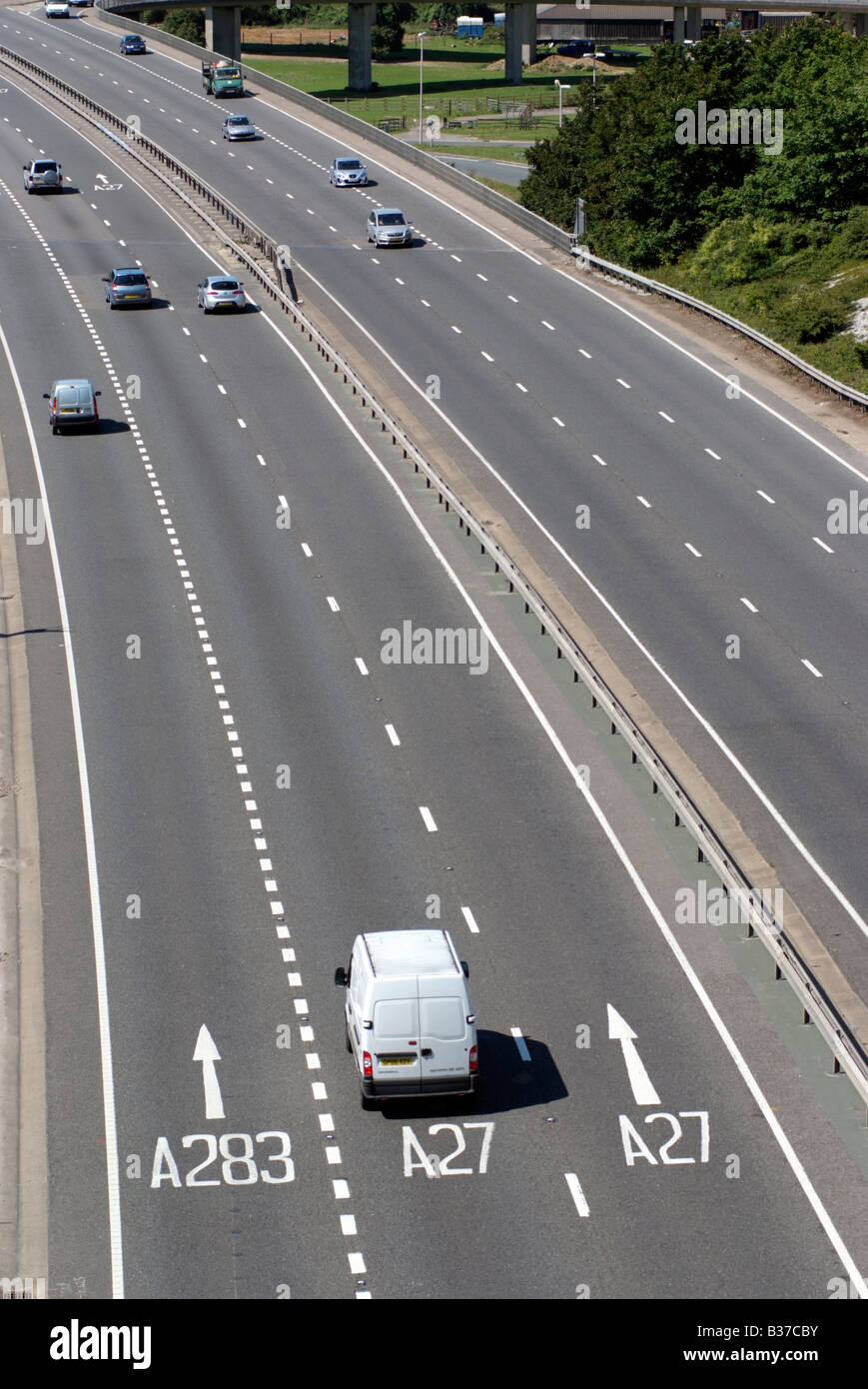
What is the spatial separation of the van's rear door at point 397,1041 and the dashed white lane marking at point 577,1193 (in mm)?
2504

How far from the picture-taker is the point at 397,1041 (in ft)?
89.4

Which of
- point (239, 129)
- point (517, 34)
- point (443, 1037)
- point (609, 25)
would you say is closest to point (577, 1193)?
point (443, 1037)

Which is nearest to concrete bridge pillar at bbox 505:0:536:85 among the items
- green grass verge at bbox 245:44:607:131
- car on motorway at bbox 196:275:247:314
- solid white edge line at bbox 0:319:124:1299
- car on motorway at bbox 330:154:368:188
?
green grass verge at bbox 245:44:607:131

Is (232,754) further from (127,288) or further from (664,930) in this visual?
(127,288)

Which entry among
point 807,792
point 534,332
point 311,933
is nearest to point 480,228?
point 534,332

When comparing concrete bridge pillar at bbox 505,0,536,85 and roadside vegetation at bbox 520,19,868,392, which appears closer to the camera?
roadside vegetation at bbox 520,19,868,392

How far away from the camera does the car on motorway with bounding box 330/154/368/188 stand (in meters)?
100

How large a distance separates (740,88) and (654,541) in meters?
45.5

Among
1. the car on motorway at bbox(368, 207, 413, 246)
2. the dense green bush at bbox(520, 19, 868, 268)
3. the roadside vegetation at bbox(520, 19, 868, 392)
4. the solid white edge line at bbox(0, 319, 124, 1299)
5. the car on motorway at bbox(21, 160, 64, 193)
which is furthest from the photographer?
the car on motorway at bbox(21, 160, 64, 193)

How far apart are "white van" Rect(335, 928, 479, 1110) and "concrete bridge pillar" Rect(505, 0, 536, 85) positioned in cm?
13009

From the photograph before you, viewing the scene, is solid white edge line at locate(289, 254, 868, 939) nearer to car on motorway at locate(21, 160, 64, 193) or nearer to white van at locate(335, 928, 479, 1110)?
white van at locate(335, 928, 479, 1110)

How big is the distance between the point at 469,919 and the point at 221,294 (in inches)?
1817

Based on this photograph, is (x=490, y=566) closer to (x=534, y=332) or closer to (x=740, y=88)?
(x=534, y=332)

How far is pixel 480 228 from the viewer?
3629 inches
